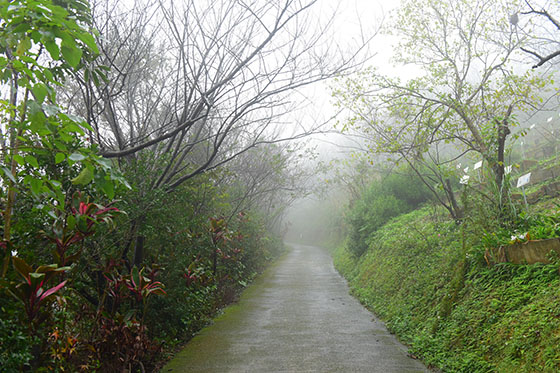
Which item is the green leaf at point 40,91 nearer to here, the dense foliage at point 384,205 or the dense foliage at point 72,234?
the dense foliage at point 72,234

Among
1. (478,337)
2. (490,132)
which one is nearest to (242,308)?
(478,337)

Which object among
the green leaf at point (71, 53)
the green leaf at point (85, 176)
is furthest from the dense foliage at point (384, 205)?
the green leaf at point (71, 53)

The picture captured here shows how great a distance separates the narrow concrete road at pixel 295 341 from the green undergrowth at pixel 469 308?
0.32m

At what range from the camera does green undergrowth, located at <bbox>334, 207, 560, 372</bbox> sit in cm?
313

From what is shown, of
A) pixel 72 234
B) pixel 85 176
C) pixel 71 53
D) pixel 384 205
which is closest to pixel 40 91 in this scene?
pixel 71 53

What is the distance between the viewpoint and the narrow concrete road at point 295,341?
4.14 m

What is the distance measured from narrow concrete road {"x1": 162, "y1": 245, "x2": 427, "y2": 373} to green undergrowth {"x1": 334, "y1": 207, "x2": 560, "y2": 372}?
1.06 ft

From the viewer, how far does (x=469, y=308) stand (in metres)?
4.26

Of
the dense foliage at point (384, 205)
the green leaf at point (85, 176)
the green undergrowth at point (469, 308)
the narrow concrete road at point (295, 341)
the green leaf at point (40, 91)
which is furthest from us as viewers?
the dense foliage at point (384, 205)

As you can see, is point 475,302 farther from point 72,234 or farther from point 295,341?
point 72,234

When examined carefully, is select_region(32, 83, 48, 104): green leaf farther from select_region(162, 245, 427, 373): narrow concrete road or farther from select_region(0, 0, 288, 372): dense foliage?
select_region(162, 245, 427, 373): narrow concrete road

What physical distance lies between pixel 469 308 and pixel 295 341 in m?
2.07

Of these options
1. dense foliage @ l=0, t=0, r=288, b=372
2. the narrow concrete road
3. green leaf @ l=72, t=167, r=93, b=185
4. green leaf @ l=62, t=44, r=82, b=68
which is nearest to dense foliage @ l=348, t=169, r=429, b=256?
the narrow concrete road

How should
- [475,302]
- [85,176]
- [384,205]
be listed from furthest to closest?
[384,205] < [475,302] < [85,176]
